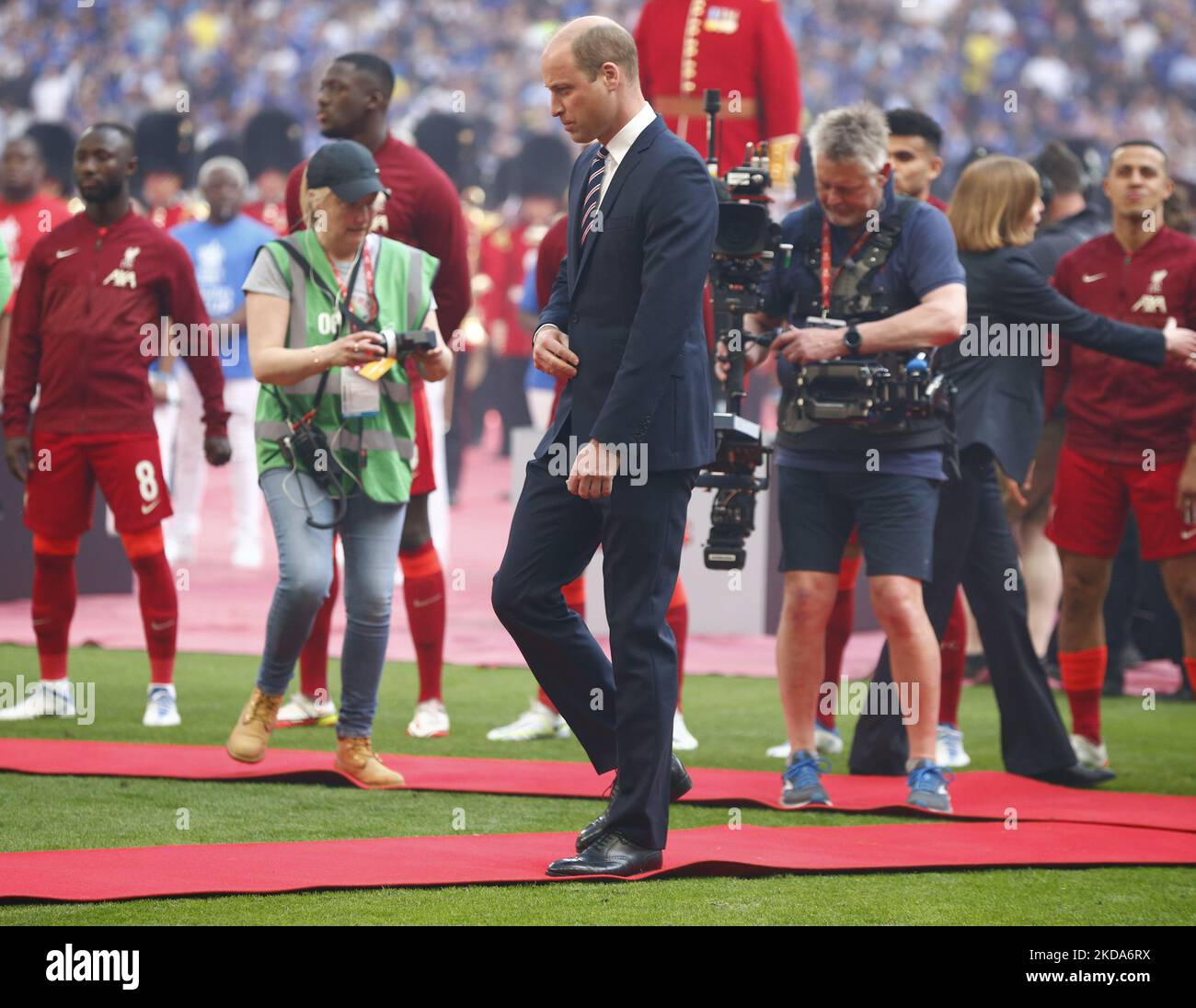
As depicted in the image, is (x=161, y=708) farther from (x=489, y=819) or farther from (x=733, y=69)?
(x=733, y=69)

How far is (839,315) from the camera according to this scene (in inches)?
252

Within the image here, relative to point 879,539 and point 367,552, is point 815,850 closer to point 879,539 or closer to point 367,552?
point 879,539

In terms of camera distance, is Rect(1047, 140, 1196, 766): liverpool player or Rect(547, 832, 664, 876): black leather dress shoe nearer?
Rect(547, 832, 664, 876): black leather dress shoe

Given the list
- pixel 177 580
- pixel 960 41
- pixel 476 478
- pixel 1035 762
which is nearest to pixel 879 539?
pixel 1035 762

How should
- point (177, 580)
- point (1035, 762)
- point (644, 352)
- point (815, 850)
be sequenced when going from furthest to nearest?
1. point (177, 580)
2. point (1035, 762)
3. point (815, 850)
4. point (644, 352)

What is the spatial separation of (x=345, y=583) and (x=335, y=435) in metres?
0.45

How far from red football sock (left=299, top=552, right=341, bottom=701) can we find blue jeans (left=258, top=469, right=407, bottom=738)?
1.30 m

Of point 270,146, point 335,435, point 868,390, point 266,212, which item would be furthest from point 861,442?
point 270,146

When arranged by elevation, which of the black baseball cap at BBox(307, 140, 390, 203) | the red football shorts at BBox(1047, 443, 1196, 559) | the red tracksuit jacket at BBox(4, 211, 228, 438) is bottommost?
the red football shorts at BBox(1047, 443, 1196, 559)

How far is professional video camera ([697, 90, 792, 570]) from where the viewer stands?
6.19m

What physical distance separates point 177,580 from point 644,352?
754 cm

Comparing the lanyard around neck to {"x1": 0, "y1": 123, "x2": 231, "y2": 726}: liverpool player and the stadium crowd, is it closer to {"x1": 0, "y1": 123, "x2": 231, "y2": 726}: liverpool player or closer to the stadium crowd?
{"x1": 0, "y1": 123, "x2": 231, "y2": 726}: liverpool player

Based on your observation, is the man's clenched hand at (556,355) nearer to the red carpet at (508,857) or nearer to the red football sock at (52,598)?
the red carpet at (508,857)

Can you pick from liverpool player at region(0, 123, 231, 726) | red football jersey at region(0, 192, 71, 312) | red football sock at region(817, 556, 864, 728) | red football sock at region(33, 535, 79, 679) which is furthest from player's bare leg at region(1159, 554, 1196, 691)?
red football jersey at region(0, 192, 71, 312)
